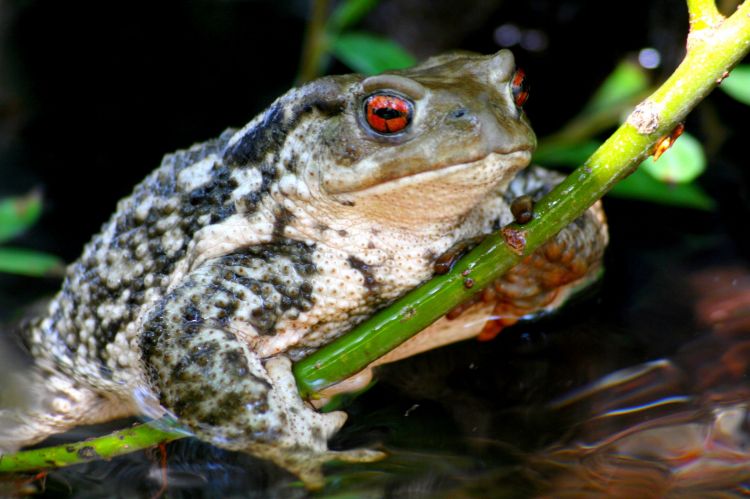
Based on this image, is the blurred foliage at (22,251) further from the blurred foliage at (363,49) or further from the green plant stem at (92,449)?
the blurred foliage at (363,49)

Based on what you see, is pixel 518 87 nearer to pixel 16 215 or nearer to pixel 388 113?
pixel 388 113

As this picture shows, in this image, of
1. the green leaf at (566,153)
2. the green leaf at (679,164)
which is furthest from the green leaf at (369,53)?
the green leaf at (679,164)

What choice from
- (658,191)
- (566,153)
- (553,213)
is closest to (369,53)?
(566,153)

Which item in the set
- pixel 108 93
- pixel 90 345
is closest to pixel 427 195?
pixel 90 345

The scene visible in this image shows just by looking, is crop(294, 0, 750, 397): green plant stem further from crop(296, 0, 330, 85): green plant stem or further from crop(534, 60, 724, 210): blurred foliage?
crop(296, 0, 330, 85): green plant stem

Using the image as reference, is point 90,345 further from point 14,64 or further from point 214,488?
point 14,64

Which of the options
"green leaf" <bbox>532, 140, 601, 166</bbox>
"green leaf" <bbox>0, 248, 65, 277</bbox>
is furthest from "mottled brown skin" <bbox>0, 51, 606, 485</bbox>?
"green leaf" <bbox>532, 140, 601, 166</bbox>
